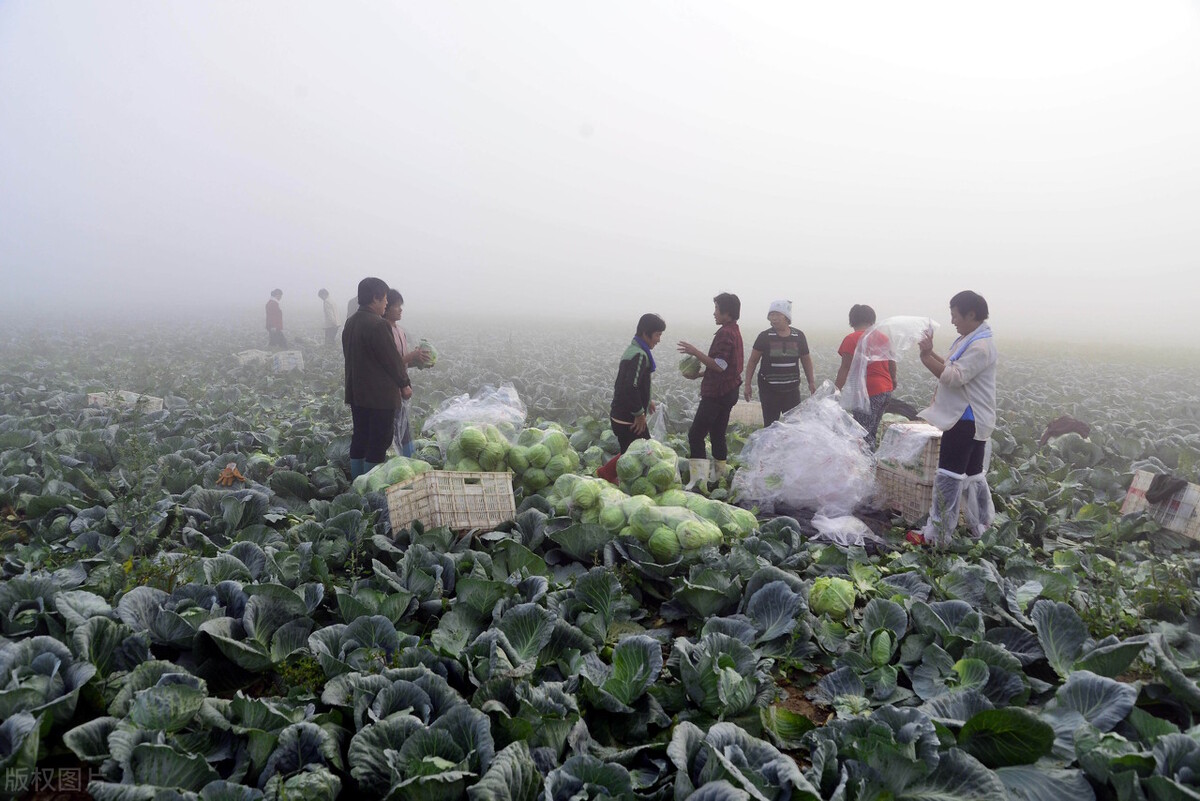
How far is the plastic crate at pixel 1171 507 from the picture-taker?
16.5ft

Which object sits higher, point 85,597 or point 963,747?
point 85,597

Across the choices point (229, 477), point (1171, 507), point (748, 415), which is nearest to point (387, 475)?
A: point (229, 477)

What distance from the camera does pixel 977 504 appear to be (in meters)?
5.05

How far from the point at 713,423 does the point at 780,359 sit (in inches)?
47.0

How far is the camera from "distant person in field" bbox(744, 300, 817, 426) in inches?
264

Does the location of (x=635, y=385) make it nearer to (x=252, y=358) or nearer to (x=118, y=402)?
(x=118, y=402)

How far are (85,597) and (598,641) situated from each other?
245cm

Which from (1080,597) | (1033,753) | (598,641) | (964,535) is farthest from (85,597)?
(964,535)

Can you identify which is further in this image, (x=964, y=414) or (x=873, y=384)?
(x=873, y=384)

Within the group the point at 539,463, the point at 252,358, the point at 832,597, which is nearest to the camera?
the point at 832,597

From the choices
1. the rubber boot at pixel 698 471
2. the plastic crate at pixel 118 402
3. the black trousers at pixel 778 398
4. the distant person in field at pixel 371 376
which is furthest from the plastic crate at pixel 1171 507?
the plastic crate at pixel 118 402

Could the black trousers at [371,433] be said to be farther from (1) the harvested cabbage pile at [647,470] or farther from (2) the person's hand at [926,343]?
(2) the person's hand at [926,343]

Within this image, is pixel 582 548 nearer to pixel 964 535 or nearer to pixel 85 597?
pixel 85 597

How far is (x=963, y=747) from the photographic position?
2.37 metres
